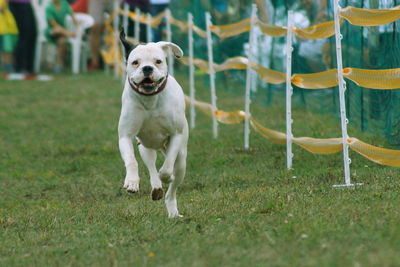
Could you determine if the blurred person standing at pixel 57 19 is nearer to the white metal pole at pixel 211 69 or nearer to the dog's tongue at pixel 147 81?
the white metal pole at pixel 211 69

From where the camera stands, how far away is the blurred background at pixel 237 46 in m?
8.70

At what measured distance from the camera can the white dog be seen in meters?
6.02

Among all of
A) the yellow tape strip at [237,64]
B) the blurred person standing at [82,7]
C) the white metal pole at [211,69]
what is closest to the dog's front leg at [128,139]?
the yellow tape strip at [237,64]

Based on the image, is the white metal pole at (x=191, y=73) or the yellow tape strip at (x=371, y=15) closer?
the yellow tape strip at (x=371, y=15)

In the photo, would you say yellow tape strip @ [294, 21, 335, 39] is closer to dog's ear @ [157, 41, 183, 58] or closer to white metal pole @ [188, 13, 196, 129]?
dog's ear @ [157, 41, 183, 58]

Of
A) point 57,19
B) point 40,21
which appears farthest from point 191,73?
point 57,19

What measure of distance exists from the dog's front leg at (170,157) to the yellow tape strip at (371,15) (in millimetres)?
2052

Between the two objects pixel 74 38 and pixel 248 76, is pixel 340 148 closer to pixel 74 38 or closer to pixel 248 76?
pixel 248 76

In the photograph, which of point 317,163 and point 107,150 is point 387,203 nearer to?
point 317,163

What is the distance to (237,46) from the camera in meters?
13.9

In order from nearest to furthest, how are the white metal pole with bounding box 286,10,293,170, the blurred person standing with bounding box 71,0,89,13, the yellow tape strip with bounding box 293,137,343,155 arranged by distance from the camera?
the yellow tape strip with bounding box 293,137,343,155, the white metal pole with bounding box 286,10,293,170, the blurred person standing with bounding box 71,0,89,13

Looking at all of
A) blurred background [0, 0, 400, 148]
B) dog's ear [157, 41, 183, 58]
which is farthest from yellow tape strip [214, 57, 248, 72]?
dog's ear [157, 41, 183, 58]

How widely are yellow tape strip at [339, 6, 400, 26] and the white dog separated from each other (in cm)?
183

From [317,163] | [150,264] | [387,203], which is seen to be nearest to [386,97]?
[317,163]
